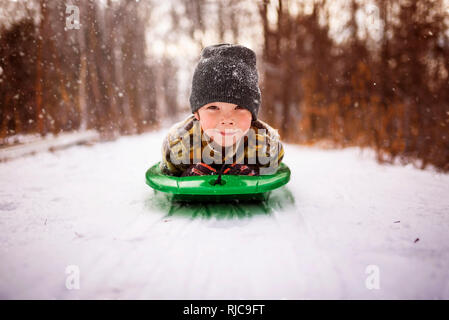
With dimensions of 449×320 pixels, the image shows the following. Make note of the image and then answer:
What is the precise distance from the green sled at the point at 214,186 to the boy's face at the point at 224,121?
299 mm

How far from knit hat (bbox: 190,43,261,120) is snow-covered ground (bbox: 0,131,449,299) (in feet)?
2.63

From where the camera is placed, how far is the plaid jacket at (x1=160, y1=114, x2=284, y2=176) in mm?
1978

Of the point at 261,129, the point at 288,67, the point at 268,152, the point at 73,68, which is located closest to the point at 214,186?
the point at 268,152

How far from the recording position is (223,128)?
5.86 ft

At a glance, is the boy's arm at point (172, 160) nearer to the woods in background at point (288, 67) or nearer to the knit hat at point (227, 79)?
the knit hat at point (227, 79)

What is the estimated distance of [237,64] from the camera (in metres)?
1.94

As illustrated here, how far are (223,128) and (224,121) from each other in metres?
0.05

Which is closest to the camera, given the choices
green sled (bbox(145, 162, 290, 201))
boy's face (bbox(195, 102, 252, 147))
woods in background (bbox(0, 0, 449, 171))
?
green sled (bbox(145, 162, 290, 201))

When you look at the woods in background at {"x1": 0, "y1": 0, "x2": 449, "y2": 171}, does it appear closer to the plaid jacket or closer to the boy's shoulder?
the boy's shoulder

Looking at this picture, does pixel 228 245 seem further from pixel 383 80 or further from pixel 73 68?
pixel 73 68

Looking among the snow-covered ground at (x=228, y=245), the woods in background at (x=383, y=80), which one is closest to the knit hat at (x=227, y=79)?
the snow-covered ground at (x=228, y=245)

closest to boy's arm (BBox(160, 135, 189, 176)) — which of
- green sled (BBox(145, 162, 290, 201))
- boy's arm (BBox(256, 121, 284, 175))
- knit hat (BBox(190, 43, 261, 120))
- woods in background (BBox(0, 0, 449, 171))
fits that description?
green sled (BBox(145, 162, 290, 201))

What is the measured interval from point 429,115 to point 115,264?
12.8ft

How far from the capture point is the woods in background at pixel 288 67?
3244mm
